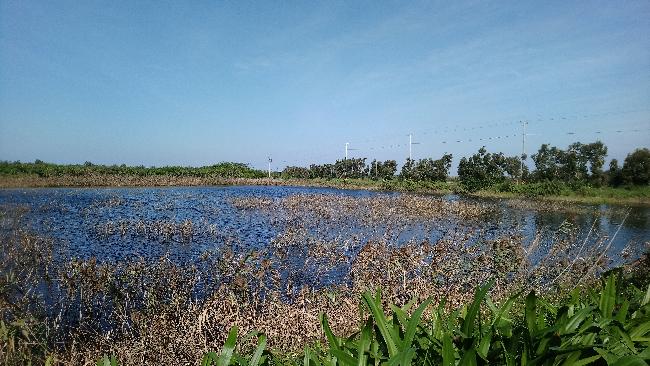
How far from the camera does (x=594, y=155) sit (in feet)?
168

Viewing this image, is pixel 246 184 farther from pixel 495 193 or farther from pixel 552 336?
pixel 552 336

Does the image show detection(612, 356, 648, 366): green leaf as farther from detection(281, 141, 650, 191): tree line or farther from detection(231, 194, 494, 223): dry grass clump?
detection(281, 141, 650, 191): tree line

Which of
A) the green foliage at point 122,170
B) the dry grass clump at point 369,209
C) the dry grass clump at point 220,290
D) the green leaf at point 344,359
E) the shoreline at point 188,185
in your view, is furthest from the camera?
the green foliage at point 122,170

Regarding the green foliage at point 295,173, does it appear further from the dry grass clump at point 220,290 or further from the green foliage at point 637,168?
the dry grass clump at point 220,290

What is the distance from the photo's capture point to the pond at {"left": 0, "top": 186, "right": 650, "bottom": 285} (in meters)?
12.9

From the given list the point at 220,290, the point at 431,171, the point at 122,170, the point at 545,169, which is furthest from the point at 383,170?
the point at 220,290

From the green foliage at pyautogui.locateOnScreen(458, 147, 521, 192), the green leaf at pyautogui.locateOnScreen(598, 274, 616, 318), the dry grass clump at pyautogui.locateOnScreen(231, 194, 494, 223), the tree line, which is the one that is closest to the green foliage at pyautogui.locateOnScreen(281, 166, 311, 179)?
the tree line

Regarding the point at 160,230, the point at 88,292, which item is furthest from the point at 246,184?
the point at 88,292

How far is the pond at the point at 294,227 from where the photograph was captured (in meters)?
12.9

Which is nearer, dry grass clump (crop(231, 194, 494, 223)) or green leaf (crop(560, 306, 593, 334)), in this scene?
green leaf (crop(560, 306, 593, 334))

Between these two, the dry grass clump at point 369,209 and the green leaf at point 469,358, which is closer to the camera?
the green leaf at point 469,358

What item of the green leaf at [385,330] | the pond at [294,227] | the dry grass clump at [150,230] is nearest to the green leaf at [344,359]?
the green leaf at [385,330]

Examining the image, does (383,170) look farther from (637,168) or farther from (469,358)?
(469,358)

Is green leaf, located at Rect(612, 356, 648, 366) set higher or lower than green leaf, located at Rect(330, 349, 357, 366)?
higher
